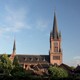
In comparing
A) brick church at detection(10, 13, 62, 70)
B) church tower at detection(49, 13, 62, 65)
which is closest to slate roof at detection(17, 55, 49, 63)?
brick church at detection(10, 13, 62, 70)

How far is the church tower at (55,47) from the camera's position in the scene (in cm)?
10975

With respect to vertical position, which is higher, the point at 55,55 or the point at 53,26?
the point at 53,26

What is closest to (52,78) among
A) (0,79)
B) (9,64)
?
(0,79)

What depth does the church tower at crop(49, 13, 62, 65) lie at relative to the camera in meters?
110

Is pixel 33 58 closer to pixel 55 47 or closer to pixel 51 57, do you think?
pixel 51 57

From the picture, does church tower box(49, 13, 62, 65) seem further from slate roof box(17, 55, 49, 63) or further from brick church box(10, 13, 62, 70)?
slate roof box(17, 55, 49, 63)

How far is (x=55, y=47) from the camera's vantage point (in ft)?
366

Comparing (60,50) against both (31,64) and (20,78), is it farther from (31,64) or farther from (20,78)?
(20,78)

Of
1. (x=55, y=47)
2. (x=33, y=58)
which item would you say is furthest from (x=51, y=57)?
(x=33, y=58)

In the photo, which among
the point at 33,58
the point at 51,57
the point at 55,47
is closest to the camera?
the point at 51,57

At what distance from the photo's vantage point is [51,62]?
109500 millimetres

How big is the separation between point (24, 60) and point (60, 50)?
59.4 feet

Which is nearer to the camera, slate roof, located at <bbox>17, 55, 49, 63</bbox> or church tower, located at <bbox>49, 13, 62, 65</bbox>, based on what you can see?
church tower, located at <bbox>49, 13, 62, 65</bbox>

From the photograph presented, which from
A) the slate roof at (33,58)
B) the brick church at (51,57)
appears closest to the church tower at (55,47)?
the brick church at (51,57)
